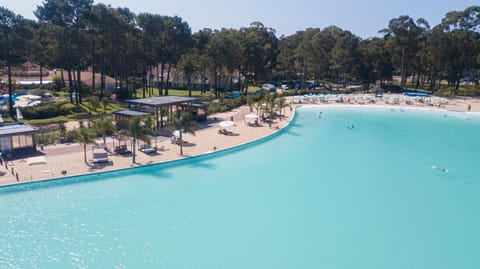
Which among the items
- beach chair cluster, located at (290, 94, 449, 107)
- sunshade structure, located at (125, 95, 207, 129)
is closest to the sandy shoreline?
sunshade structure, located at (125, 95, 207, 129)

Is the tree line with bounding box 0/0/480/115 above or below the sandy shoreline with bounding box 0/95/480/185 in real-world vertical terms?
above

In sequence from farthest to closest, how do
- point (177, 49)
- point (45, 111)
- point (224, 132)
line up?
point (177, 49) → point (45, 111) → point (224, 132)

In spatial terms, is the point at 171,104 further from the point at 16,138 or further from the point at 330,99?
the point at 330,99

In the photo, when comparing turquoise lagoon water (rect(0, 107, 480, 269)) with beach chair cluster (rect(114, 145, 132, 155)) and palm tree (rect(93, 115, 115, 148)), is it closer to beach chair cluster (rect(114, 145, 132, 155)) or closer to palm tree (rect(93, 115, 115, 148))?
beach chair cluster (rect(114, 145, 132, 155))

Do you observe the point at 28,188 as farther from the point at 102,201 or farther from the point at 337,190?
the point at 337,190

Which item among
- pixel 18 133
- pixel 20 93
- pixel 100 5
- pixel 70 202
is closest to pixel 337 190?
pixel 70 202

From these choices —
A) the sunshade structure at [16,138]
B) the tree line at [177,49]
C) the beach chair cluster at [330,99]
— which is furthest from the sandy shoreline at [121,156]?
the beach chair cluster at [330,99]

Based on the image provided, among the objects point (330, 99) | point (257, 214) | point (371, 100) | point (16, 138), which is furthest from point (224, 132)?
point (371, 100)
